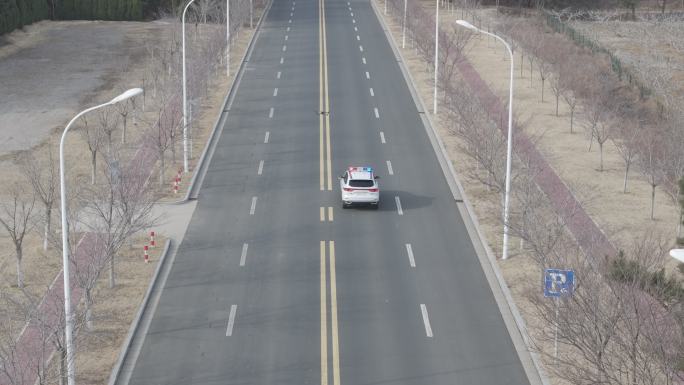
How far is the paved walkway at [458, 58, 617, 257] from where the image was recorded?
3209 centimetres

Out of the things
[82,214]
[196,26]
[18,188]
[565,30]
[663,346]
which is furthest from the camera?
[565,30]

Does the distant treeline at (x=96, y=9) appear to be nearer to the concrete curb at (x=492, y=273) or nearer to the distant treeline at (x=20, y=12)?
the distant treeline at (x=20, y=12)

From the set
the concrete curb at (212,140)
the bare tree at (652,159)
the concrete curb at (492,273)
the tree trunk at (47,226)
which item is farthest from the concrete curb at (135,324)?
the bare tree at (652,159)

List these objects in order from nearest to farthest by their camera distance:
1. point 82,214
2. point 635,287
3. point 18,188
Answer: point 635,287 < point 82,214 < point 18,188

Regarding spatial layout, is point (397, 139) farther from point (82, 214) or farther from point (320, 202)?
point (82, 214)

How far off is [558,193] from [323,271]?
12413 millimetres

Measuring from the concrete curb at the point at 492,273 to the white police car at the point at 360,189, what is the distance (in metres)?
3.64

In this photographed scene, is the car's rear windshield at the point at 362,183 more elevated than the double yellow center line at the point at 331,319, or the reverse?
the car's rear windshield at the point at 362,183

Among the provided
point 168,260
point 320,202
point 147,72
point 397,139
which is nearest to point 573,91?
point 397,139

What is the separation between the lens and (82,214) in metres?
40.3

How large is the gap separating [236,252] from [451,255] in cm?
766

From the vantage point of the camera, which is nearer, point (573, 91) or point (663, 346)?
point (663, 346)

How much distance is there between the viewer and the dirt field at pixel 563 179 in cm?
3547

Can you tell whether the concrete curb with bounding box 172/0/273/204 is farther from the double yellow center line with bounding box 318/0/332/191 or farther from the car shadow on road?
the car shadow on road
